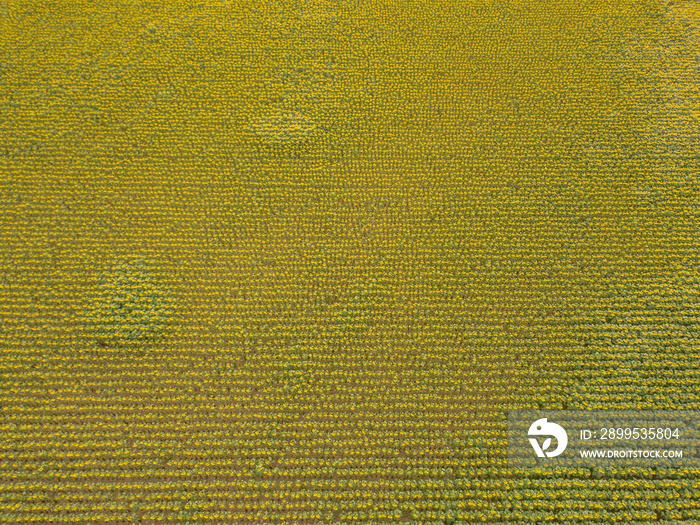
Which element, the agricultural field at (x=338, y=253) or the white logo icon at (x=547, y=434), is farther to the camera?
the white logo icon at (x=547, y=434)

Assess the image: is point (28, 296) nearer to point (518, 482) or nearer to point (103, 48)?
point (103, 48)

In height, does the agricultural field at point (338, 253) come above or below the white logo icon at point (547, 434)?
above

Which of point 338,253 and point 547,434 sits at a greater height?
point 338,253

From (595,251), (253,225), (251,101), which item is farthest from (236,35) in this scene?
(595,251)

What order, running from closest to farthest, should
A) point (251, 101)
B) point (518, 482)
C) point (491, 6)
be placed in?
point (518, 482) < point (251, 101) < point (491, 6)
